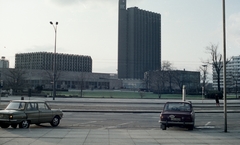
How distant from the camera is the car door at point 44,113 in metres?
16.4

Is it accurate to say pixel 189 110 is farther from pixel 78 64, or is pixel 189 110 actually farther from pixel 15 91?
pixel 78 64

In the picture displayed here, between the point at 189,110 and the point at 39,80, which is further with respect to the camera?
the point at 39,80

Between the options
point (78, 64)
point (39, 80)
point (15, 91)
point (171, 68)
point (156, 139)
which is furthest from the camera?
point (78, 64)

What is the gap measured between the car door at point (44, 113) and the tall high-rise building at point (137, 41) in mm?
124838

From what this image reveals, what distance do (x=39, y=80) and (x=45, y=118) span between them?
Result: 110590 millimetres

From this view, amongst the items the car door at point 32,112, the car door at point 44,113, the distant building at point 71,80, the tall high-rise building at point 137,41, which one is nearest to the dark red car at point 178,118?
the car door at point 44,113

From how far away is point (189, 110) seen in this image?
16.7m

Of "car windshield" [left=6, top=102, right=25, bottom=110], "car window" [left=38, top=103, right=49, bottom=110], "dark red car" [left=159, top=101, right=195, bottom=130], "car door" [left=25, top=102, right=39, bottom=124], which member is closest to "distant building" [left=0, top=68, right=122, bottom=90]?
"car window" [left=38, top=103, right=49, bottom=110]

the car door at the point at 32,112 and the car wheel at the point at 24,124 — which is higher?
the car door at the point at 32,112

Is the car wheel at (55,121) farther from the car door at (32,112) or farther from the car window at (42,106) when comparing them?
the car door at (32,112)

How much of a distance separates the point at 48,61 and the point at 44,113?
478ft

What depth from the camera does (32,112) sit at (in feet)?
52.3

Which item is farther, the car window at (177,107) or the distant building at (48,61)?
the distant building at (48,61)

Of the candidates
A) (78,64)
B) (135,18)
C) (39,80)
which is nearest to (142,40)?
(135,18)
